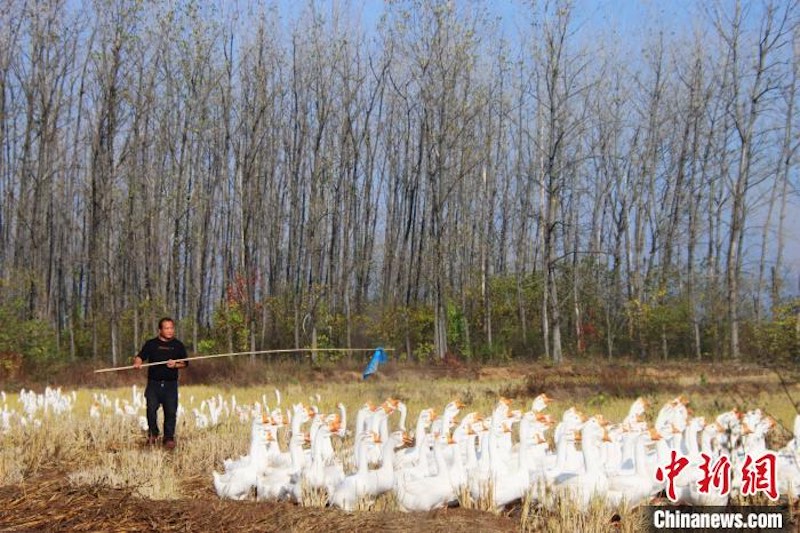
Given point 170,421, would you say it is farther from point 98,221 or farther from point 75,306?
point 75,306

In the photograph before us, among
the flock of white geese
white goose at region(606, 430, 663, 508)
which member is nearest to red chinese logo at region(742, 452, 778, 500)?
the flock of white geese

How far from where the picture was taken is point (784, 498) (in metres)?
6.53

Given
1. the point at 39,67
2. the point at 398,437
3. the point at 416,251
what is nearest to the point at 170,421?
the point at 398,437

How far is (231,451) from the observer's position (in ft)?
32.1

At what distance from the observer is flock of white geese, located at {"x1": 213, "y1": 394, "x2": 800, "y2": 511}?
21.6 ft

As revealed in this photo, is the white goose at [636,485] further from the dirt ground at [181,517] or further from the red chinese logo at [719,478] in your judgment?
the dirt ground at [181,517]

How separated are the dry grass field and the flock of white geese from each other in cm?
20

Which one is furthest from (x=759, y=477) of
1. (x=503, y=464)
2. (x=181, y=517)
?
(x=181, y=517)

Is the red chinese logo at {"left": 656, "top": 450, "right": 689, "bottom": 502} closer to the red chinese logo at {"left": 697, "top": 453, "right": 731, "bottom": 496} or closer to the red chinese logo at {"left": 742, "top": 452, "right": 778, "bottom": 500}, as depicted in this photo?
the red chinese logo at {"left": 697, "top": 453, "right": 731, "bottom": 496}

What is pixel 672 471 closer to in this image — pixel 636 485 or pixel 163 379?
pixel 636 485

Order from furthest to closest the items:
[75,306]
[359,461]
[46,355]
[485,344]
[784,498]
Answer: [75,306]
[485,344]
[46,355]
[359,461]
[784,498]

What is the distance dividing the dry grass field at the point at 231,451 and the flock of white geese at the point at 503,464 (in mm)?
203

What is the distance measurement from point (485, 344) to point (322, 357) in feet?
22.3

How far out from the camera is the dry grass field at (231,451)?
5.95m
